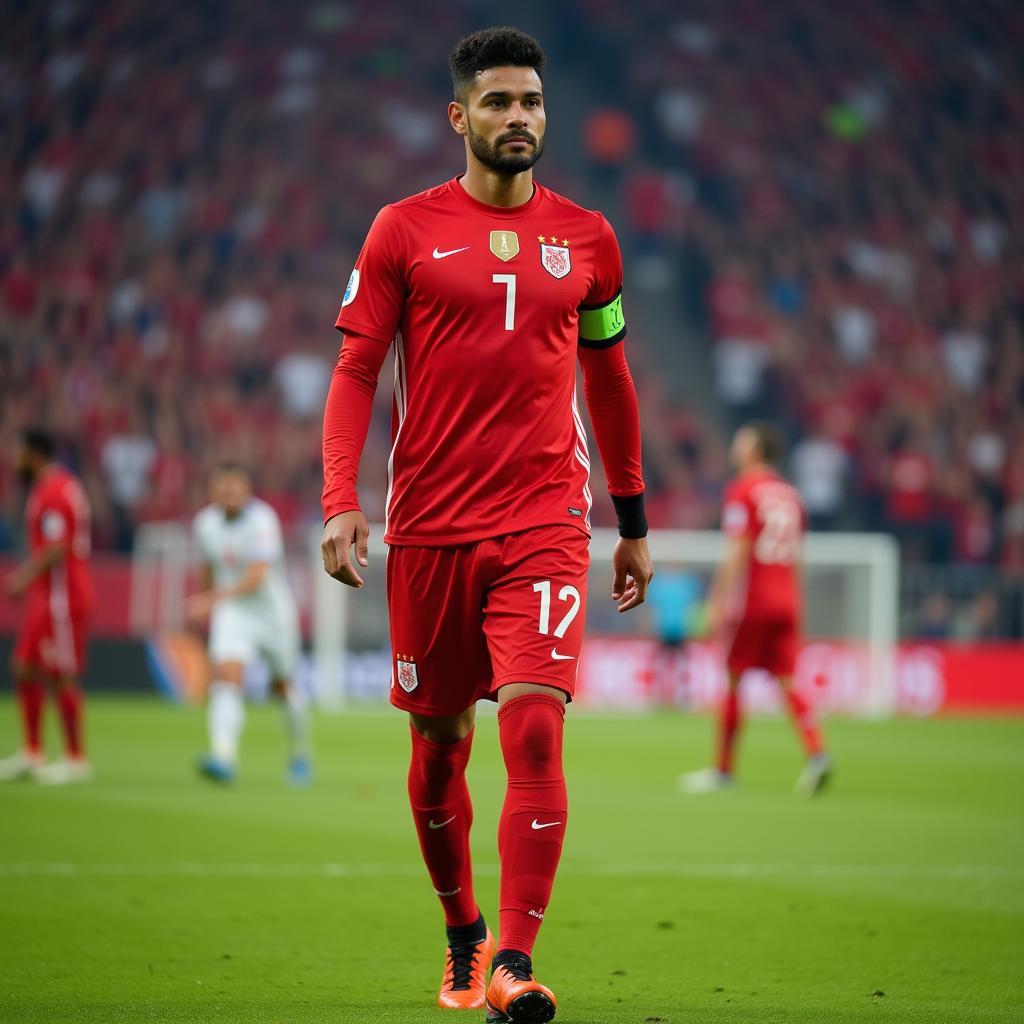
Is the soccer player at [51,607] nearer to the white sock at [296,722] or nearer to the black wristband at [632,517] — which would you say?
the white sock at [296,722]

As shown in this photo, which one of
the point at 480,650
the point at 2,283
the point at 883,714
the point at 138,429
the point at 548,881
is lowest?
the point at 883,714

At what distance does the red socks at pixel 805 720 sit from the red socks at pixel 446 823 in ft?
23.1

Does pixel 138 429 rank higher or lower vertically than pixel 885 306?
Result: lower

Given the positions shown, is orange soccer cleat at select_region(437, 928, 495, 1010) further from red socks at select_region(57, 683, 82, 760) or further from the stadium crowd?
the stadium crowd

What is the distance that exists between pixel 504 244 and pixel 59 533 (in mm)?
8251

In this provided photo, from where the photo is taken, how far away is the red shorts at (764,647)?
39.4 ft

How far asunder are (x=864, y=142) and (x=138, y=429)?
1452 cm

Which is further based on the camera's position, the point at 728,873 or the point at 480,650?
the point at 728,873

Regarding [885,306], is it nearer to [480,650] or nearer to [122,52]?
[122,52]

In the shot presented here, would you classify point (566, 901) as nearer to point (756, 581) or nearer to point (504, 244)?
point (504, 244)

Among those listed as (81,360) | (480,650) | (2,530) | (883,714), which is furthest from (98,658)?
(480,650)

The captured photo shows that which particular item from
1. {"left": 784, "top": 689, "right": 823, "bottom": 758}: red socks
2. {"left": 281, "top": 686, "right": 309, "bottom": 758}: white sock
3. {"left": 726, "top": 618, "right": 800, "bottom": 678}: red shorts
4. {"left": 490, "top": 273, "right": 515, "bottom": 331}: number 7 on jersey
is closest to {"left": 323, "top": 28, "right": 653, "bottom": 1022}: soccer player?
{"left": 490, "top": 273, "right": 515, "bottom": 331}: number 7 on jersey

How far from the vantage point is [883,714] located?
2252 cm

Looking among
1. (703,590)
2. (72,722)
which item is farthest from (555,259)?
(703,590)
